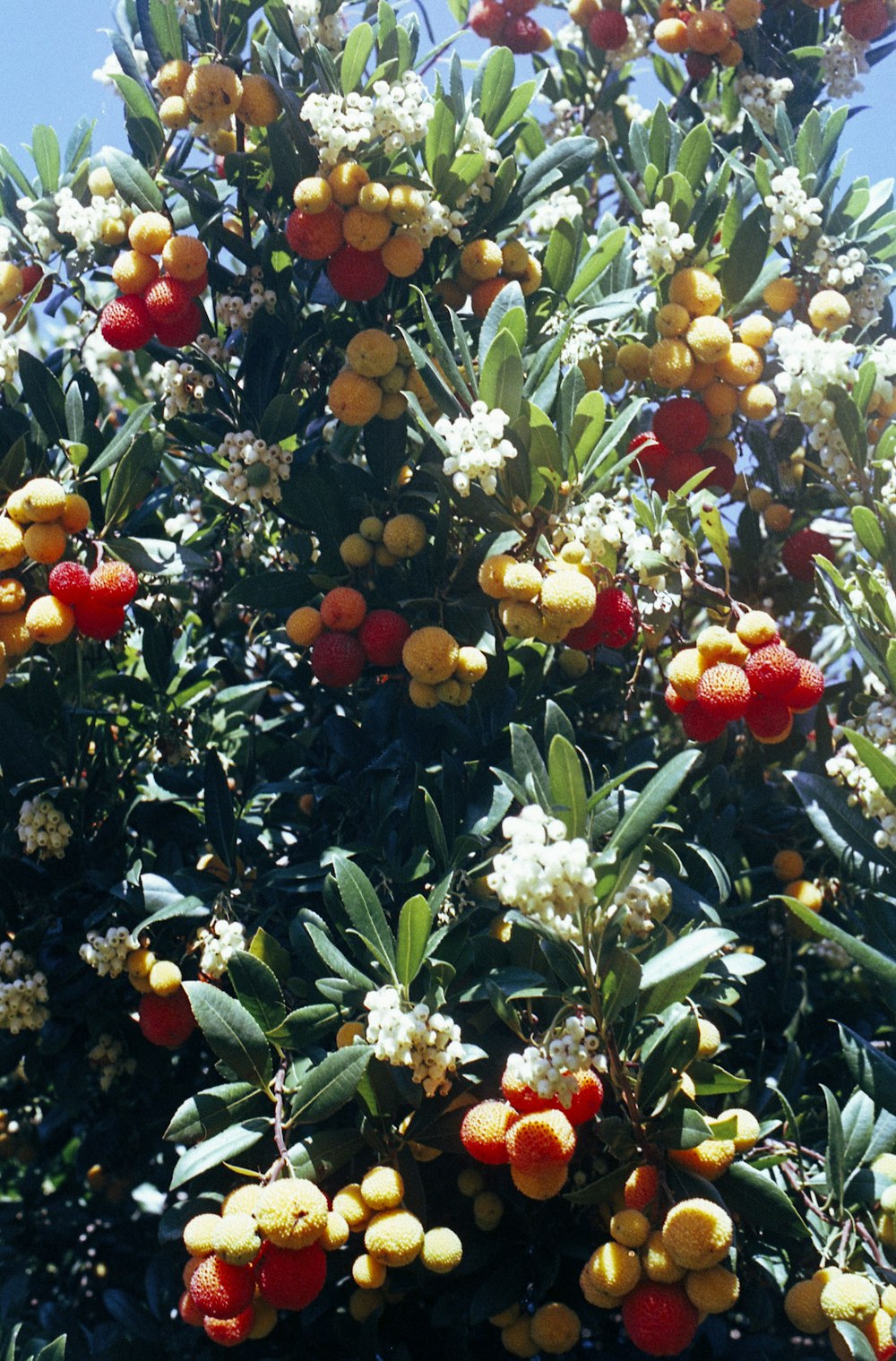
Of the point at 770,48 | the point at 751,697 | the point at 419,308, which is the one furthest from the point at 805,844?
the point at 770,48

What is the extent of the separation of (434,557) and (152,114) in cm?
115

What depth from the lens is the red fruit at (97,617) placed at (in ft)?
7.49

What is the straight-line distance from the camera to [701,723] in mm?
2104

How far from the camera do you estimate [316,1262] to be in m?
1.73

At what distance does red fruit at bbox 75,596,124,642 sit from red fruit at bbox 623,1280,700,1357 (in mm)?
1462

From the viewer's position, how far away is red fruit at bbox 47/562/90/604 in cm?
225

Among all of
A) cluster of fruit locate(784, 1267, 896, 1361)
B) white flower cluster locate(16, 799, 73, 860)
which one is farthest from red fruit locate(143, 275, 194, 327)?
cluster of fruit locate(784, 1267, 896, 1361)

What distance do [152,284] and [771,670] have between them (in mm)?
1449

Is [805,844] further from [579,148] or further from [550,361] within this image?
[579,148]

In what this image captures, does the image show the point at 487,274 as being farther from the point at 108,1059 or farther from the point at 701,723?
the point at 108,1059

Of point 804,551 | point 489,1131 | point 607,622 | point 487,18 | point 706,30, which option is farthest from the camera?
point 487,18

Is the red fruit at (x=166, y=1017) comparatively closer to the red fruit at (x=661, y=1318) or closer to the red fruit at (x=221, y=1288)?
the red fruit at (x=221, y=1288)

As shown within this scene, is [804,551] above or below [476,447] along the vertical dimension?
below

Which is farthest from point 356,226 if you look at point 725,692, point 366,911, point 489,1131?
point 489,1131
